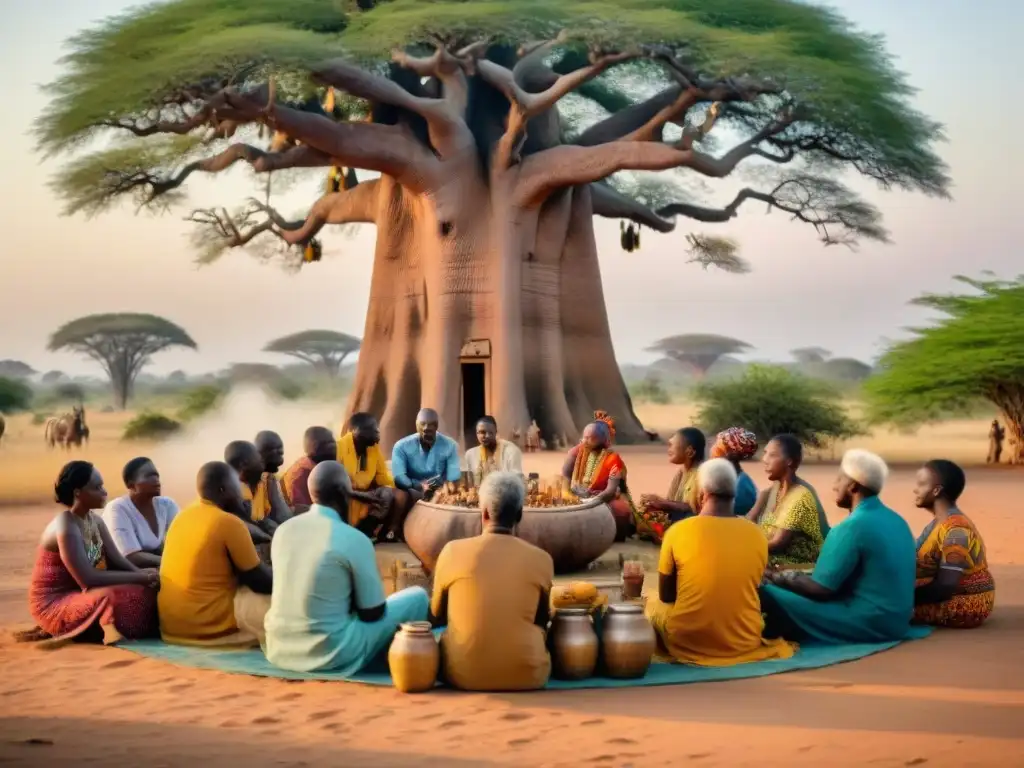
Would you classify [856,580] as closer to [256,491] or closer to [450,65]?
[256,491]

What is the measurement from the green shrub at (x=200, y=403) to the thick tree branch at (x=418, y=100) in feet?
67.9

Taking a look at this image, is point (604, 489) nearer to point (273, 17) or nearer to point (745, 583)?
point (745, 583)

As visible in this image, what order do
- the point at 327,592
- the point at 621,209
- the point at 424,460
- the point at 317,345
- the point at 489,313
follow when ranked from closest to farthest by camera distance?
1. the point at 327,592
2. the point at 424,460
3. the point at 489,313
4. the point at 621,209
5. the point at 317,345

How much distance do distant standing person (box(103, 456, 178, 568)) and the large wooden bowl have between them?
1518mm

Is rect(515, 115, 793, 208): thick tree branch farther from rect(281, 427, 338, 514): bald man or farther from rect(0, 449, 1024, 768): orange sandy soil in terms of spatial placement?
rect(0, 449, 1024, 768): orange sandy soil

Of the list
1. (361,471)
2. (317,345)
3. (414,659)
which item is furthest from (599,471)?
(317,345)

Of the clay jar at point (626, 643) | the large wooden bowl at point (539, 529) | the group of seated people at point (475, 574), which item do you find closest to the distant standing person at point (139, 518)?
the group of seated people at point (475, 574)

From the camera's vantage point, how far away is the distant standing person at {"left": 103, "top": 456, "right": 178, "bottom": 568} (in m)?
7.00

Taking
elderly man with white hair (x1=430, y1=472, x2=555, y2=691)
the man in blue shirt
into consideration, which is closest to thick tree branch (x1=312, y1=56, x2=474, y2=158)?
the man in blue shirt

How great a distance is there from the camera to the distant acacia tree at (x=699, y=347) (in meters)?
62.2

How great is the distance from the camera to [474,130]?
2025cm

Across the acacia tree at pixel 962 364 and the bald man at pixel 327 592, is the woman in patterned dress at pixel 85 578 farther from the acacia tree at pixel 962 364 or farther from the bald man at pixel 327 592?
the acacia tree at pixel 962 364

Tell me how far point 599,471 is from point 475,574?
370cm

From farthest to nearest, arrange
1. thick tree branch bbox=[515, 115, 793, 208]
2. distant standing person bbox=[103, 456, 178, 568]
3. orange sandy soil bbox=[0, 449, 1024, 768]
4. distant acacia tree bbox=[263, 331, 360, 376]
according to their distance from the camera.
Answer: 1. distant acacia tree bbox=[263, 331, 360, 376]
2. thick tree branch bbox=[515, 115, 793, 208]
3. distant standing person bbox=[103, 456, 178, 568]
4. orange sandy soil bbox=[0, 449, 1024, 768]
